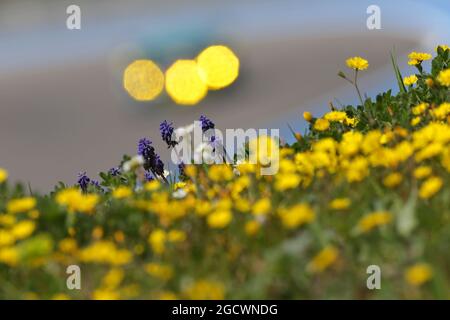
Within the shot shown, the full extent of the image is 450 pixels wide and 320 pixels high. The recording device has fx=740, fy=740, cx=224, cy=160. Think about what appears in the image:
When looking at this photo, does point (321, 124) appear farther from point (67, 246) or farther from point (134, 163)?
point (67, 246)

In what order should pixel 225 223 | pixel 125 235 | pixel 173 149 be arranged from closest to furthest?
pixel 225 223 → pixel 125 235 → pixel 173 149

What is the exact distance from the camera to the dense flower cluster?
116 inches

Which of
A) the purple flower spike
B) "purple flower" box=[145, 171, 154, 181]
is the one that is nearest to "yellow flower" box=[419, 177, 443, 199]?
"purple flower" box=[145, 171, 154, 181]

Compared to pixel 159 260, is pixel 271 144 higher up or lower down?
higher up

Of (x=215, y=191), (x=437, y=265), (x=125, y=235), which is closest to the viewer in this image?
(x=437, y=265)

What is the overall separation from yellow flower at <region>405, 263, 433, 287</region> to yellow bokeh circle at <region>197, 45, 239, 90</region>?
12320 mm

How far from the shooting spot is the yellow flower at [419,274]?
2.68 meters

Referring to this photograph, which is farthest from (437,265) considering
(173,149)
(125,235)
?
(173,149)

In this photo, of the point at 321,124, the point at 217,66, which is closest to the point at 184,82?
the point at 217,66

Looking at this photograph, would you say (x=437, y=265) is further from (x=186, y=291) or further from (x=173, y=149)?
(x=173, y=149)

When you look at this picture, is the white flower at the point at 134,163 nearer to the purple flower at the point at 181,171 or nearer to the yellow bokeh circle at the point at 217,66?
the purple flower at the point at 181,171

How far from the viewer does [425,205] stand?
3391 mm

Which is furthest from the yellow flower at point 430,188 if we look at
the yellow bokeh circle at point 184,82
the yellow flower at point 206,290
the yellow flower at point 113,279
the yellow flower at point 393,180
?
the yellow bokeh circle at point 184,82

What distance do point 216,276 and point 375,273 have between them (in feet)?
2.11
